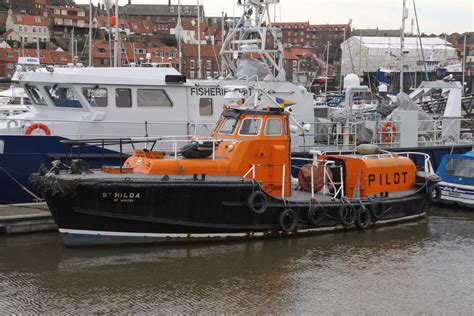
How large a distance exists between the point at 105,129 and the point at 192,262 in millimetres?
4809

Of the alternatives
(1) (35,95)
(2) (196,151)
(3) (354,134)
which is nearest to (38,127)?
(1) (35,95)

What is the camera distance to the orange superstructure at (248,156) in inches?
471

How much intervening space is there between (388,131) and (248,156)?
7.03 m

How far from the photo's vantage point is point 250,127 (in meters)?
12.5

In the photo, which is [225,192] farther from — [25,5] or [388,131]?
[25,5]

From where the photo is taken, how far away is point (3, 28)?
7700 cm

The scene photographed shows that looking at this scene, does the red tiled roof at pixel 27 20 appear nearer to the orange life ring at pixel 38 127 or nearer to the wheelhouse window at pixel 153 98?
the wheelhouse window at pixel 153 98

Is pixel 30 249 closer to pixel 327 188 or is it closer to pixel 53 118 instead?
pixel 53 118

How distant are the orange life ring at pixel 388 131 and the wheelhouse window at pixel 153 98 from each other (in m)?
6.52

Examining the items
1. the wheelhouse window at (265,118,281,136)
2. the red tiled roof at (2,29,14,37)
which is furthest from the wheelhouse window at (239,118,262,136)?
the red tiled roof at (2,29,14,37)

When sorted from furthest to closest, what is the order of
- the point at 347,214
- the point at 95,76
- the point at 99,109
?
1. the point at 99,109
2. the point at 95,76
3. the point at 347,214

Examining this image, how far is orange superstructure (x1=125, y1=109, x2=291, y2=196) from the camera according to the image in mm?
11969

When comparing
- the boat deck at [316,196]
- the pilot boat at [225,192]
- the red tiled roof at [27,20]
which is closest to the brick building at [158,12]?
the red tiled roof at [27,20]

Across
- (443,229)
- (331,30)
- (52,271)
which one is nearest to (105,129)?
(52,271)
